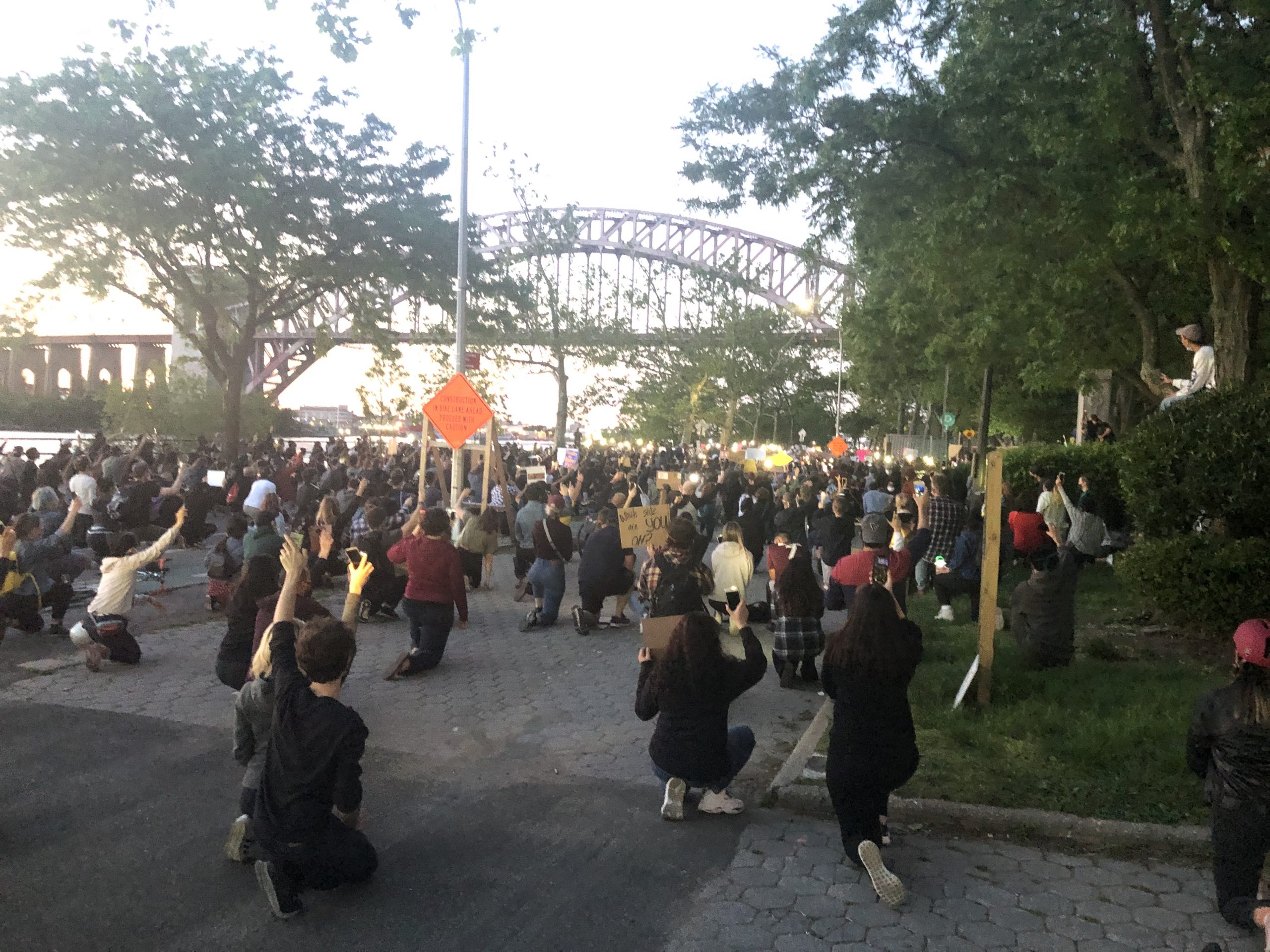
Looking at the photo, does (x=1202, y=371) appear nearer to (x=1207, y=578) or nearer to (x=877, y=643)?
(x=1207, y=578)

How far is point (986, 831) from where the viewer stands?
215 inches

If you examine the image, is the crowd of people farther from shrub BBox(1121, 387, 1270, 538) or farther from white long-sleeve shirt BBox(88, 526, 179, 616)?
shrub BBox(1121, 387, 1270, 538)

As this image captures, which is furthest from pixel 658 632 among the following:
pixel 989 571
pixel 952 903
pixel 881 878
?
pixel 989 571

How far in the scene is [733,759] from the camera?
18.3 ft

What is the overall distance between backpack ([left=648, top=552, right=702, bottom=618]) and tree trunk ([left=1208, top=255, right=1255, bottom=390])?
7.81 m

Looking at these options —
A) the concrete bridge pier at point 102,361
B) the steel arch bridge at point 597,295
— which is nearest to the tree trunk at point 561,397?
the steel arch bridge at point 597,295

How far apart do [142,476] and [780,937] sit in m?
14.0

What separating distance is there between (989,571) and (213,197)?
22.8m

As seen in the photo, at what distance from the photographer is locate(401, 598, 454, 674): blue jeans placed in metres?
8.84

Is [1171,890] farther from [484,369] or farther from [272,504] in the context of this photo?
[484,369]

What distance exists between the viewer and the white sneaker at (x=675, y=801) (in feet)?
17.9

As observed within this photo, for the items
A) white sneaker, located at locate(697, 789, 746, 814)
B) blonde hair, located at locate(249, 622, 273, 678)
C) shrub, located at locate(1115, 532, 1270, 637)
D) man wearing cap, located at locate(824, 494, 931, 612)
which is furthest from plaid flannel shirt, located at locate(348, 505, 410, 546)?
shrub, located at locate(1115, 532, 1270, 637)

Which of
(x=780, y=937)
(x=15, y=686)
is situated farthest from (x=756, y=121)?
(x=780, y=937)

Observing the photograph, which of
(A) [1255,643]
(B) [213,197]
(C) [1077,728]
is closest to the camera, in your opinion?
(A) [1255,643]
